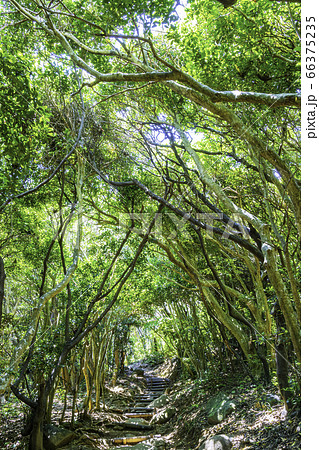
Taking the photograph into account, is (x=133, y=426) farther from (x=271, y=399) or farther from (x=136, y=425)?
(x=271, y=399)

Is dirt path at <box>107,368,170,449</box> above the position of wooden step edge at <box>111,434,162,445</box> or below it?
above

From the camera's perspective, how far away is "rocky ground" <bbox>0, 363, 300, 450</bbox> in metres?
4.12

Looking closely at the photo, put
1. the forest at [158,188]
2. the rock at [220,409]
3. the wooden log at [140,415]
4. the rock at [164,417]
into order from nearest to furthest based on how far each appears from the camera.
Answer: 1. the forest at [158,188]
2. the rock at [220,409]
3. the rock at [164,417]
4. the wooden log at [140,415]

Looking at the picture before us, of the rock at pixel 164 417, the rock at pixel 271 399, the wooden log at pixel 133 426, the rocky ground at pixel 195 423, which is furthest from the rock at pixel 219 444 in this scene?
the rock at pixel 164 417

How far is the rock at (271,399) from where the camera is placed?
4.82 metres

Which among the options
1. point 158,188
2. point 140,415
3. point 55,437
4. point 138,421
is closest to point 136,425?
point 138,421

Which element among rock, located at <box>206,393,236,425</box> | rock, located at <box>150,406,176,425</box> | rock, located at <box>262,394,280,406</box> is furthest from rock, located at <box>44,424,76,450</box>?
rock, located at <box>262,394,280,406</box>

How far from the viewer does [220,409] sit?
5.79 m

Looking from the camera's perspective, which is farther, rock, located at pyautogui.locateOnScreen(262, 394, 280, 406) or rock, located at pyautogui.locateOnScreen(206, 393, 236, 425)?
rock, located at pyautogui.locateOnScreen(206, 393, 236, 425)

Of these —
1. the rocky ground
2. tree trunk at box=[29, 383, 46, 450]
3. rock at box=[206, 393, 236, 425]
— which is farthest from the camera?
rock at box=[206, 393, 236, 425]

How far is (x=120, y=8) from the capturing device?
351cm

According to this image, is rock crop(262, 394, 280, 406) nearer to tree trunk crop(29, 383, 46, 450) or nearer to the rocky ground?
the rocky ground

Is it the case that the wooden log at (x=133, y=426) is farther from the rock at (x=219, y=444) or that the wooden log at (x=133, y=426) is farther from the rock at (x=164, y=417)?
the rock at (x=219, y=444)

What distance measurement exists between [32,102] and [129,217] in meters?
3.64
